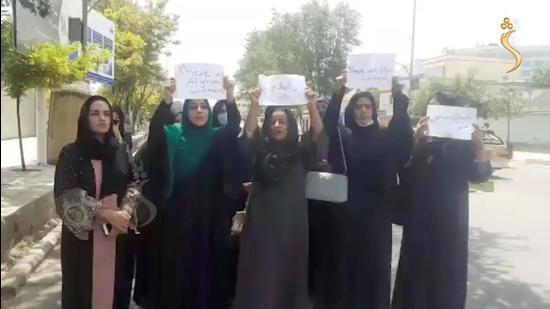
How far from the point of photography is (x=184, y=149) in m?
3.03

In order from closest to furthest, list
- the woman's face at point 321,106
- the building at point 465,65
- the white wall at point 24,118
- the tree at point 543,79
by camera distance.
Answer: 1. the woman's face at point 321,106
2. the white wall at point 24,118
3. the tree at point 543,79
4. the building at point 465,65

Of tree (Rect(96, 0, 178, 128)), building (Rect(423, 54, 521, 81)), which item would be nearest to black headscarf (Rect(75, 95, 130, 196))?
tree (Rect(96, 0, 178, 128))

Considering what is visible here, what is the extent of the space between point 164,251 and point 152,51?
65.6 ft

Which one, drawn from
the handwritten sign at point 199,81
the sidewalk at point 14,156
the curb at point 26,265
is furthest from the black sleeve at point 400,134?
the sidewalk at point 14,156

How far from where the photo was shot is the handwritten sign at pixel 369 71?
312 centimetres

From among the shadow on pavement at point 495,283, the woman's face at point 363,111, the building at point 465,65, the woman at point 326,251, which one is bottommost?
the shadow on pavement at point 495,283

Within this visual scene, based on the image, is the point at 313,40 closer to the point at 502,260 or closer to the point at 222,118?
the point at 502,260

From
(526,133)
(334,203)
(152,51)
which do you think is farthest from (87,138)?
(526,133)

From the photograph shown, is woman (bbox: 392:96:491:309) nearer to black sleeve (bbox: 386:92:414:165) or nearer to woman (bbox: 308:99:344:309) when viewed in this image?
black sleeve (bbox: 386:92:414:165)

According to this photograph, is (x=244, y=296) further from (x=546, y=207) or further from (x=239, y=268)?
(x=546, y=207)

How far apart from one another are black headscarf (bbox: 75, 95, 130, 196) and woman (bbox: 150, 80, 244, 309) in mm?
250

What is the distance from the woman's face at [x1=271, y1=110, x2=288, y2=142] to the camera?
9.80 ft

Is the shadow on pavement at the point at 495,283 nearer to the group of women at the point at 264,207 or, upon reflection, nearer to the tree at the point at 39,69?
the group of women at the point at 264,207

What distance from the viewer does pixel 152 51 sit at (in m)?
22.1
